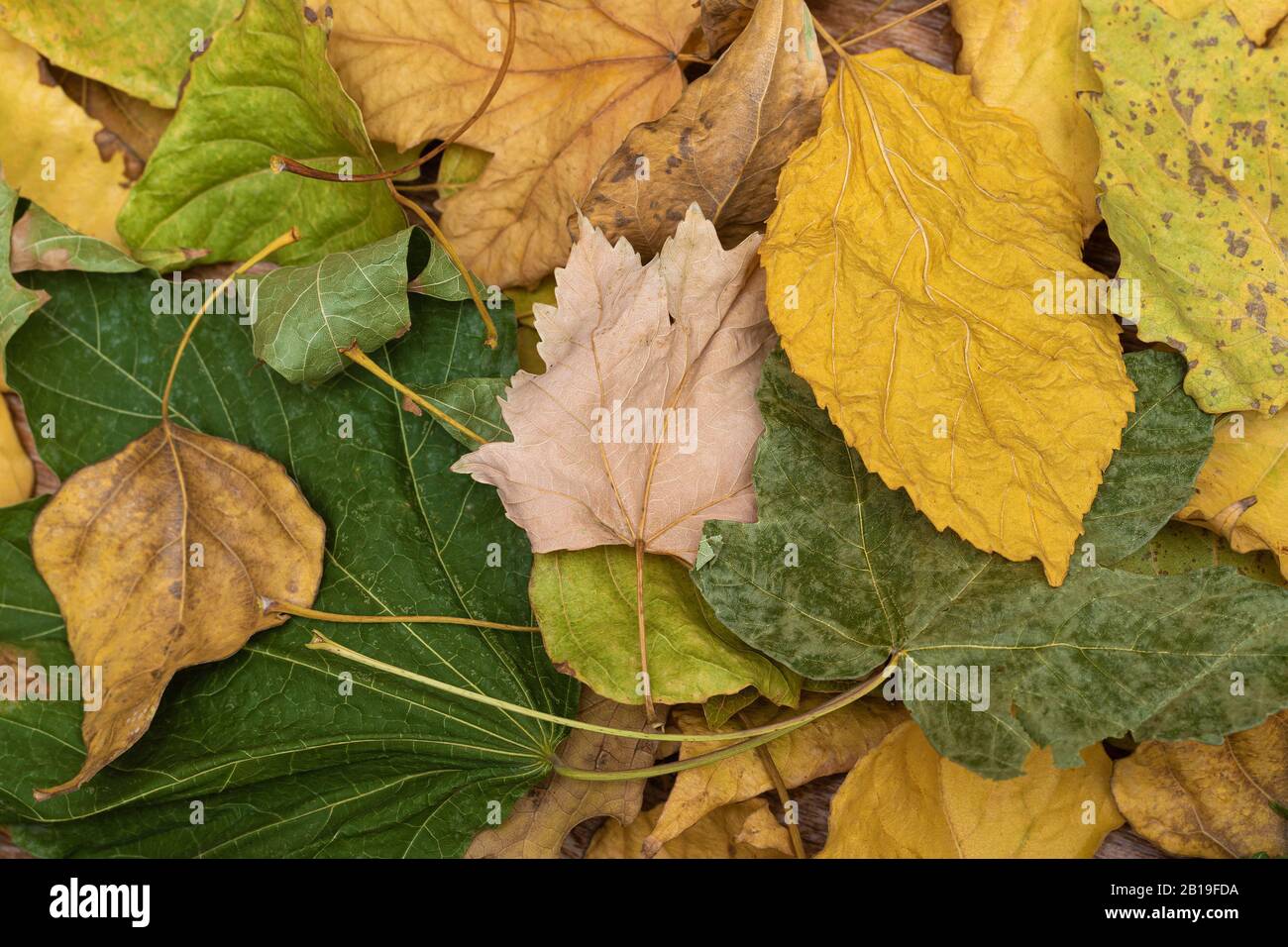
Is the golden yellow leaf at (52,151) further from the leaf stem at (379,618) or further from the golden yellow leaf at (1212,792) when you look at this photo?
the golden yellow leaf at (1212,792)

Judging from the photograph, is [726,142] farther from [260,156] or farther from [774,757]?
[774,757]

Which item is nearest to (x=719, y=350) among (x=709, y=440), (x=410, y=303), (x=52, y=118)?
(x=709, y=440)

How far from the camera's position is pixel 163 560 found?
89 centimetres

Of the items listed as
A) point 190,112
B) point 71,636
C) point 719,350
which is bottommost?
point 71,636

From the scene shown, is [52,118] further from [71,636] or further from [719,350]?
[719,350]

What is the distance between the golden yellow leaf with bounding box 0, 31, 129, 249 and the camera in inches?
37.2

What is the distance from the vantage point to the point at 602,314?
86 cm

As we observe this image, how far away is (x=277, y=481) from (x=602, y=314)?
331mm

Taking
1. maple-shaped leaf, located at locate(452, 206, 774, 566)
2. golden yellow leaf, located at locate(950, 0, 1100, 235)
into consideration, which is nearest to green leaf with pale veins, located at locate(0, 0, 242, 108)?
maple-shaped leaf, located at locate(452, 206, 774, 566)

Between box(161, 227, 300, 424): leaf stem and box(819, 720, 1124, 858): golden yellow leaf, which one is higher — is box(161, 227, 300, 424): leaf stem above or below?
above

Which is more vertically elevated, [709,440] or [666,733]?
[709,440]

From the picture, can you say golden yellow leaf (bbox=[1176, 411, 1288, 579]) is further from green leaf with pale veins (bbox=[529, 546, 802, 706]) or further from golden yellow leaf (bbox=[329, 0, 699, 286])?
golden yellow leaf (bbox=[329, 0, 699, 286])

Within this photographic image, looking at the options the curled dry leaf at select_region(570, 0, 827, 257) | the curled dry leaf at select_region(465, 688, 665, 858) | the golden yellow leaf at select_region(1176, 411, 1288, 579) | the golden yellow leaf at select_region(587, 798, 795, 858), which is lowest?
the golden yellow leaf at select_region(587, 798, 795, 858)
